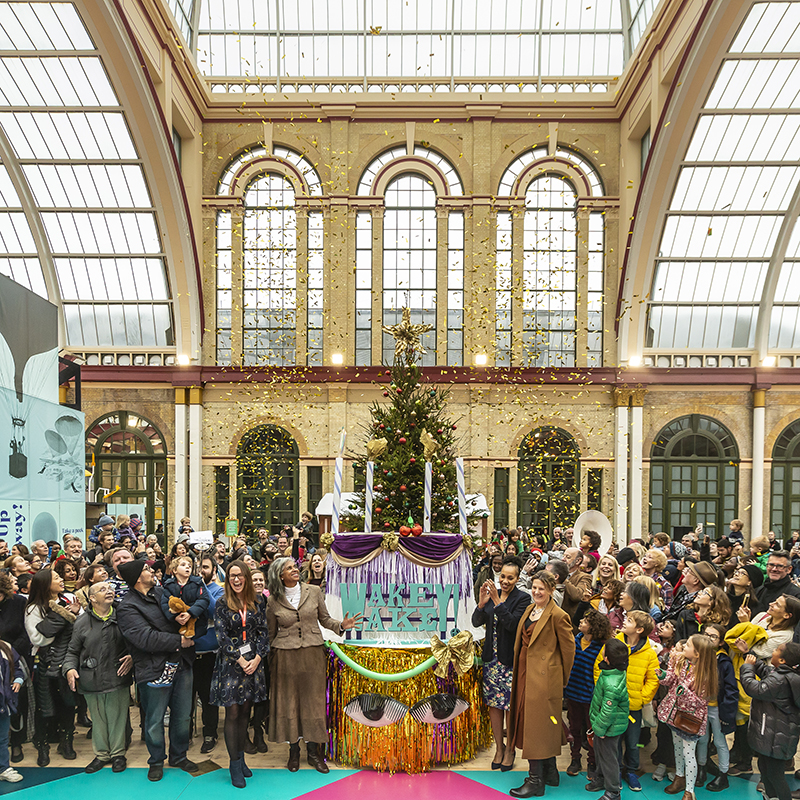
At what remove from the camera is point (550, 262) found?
811 inches

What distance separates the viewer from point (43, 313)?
44.6ft

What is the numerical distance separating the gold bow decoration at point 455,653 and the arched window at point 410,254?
1487cm

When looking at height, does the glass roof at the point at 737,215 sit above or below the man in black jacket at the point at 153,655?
above

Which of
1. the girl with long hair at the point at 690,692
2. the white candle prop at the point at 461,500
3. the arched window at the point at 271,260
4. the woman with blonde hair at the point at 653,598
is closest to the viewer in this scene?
the girl with long hair at the point at 690,692

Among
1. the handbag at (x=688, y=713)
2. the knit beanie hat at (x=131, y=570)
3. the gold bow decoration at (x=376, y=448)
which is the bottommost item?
the handbag at (x=688, y=713)

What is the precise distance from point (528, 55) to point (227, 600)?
806 inches

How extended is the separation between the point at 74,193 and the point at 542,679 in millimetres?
20227

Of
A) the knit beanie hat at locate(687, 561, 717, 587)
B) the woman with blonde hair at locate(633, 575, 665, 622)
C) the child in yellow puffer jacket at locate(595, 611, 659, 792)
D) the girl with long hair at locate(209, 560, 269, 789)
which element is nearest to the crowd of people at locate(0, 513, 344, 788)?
the girl with long hair at locate(209, 560, 269, 789)

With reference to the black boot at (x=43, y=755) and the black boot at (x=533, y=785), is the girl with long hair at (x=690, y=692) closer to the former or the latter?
the black boot at (x=533, y=785)

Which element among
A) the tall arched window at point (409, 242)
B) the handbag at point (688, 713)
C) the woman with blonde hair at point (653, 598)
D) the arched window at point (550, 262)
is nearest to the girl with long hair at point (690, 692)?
the handbag at point (688, 713)

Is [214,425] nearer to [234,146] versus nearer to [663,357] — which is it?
[234,146]

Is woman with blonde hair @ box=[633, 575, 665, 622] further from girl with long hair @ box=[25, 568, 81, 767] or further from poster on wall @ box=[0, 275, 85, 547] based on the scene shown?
poster on wall @ box=[0, 275, 85, 547]

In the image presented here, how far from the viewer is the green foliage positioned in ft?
25.0

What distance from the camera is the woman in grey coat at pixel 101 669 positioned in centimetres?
595
